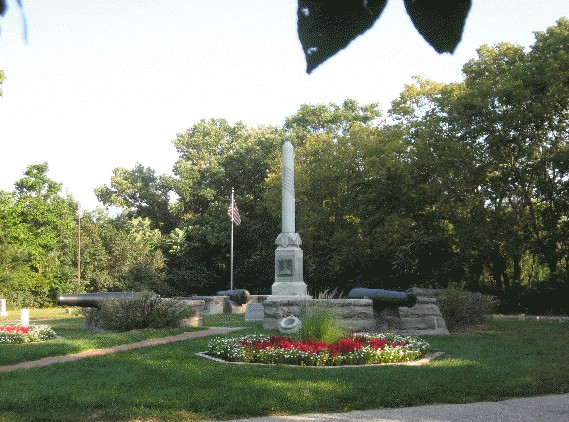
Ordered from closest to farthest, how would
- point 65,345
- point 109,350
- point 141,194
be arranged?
point 109,350 → point 65,345 → point 141,194

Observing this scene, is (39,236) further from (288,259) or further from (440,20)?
(440,20)

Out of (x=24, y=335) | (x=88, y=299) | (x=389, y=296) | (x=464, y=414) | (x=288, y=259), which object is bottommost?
(x=464, y=414)

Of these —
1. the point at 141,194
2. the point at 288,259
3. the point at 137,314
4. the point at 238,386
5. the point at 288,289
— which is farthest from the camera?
the point at 141,194

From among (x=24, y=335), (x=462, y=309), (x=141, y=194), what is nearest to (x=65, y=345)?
(x=24, y=335)

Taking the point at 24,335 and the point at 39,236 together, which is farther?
the point at 39,236

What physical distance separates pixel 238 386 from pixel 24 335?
27.5 ft

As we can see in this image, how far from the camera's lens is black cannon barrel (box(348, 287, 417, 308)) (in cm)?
1623

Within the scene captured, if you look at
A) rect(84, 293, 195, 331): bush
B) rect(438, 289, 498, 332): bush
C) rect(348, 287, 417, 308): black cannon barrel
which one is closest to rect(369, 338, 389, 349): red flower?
rect(348, 287, 417, 308): black cannon barrel

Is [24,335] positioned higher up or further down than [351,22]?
further down

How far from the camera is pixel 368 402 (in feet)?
24.4

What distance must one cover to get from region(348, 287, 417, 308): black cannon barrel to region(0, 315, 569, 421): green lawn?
4.40 meters

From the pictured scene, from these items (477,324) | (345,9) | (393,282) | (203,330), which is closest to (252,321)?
(203,330)

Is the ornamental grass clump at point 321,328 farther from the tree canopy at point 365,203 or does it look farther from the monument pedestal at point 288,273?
the tree canopy at point 365,203

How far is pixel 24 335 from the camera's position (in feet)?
48.3
